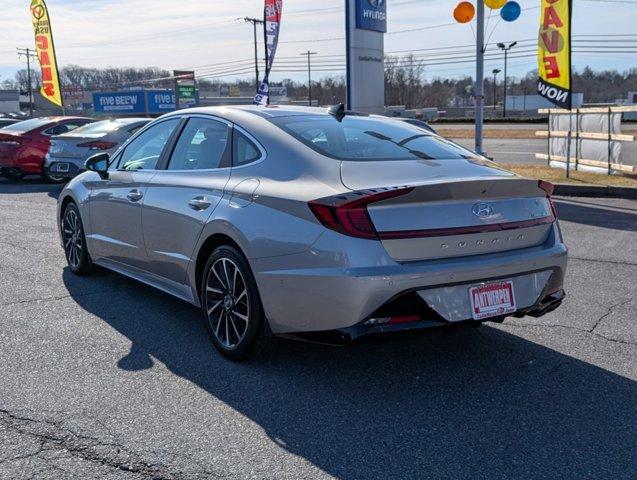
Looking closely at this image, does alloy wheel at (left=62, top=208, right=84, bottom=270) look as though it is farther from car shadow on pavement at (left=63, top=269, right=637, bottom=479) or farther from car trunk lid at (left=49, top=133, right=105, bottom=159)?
car trunk lid at (left=49, top=133, right=105, bottom=159)

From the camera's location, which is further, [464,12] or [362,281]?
[464,12]

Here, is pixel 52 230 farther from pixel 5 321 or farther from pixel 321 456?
pixel 321 456

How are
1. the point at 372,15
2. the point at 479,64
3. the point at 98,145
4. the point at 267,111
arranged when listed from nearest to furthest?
the point at 267,111
the point at 98,145
the point at 479,64
the point at 372,15

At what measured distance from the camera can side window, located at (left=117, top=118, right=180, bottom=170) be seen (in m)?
5.31

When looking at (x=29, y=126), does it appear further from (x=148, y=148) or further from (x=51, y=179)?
(x=148, y=148)

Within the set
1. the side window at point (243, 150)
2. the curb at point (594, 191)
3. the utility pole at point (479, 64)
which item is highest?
the utility pole at point (479, 64)

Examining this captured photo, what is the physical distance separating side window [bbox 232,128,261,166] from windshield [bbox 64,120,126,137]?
1013 centimetres

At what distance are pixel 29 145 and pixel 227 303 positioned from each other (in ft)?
42.2

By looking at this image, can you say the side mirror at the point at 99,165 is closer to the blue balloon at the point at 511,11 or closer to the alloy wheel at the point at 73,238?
the alloy wheel at the point at 73,238

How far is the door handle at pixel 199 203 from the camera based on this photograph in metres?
4.39

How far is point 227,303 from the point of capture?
4.28 meters

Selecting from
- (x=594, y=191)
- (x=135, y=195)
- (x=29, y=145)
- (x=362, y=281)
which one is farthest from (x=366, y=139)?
(x=29, y=145)

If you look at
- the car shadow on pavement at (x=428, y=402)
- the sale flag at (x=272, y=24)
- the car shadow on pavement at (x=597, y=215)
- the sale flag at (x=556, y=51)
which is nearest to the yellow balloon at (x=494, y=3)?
the sale flag at (x=556, y=51)

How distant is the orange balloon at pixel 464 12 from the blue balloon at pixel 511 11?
634mm
